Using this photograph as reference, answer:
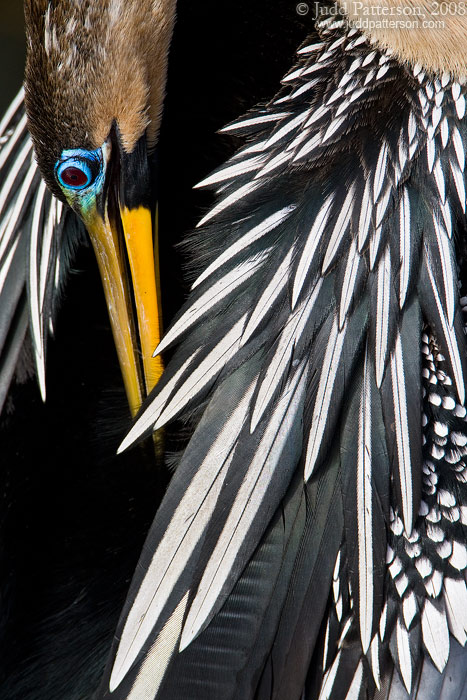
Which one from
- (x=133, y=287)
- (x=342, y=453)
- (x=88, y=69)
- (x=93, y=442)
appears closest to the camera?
(x=342, y=453)

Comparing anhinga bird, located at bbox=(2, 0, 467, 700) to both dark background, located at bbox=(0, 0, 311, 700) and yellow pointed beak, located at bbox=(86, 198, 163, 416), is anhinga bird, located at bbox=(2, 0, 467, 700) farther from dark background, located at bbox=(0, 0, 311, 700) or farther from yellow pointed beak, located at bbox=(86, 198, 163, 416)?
dark background, located at bbox=(0, 0, 311, 700)

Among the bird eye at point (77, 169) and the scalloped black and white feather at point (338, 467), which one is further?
the bird eye at point (77, 169)

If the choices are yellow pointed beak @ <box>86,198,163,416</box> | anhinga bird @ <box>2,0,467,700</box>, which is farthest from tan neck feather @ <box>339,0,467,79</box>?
yellow pointed beak @ <box>86,198,163,416</box>

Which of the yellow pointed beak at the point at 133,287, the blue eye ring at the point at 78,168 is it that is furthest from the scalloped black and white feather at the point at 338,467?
the blue eye ring at the point at 78,168

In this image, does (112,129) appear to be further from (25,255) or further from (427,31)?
(427,31)

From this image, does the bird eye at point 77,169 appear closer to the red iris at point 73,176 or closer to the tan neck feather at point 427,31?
the red iris at point 73,176

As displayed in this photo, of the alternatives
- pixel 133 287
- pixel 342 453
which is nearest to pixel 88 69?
pixel 133 287

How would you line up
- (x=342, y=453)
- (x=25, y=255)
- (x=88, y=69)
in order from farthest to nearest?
1. (x=25, y=255)
2. (x=88, y=69)
3. (x=342, y=453)
